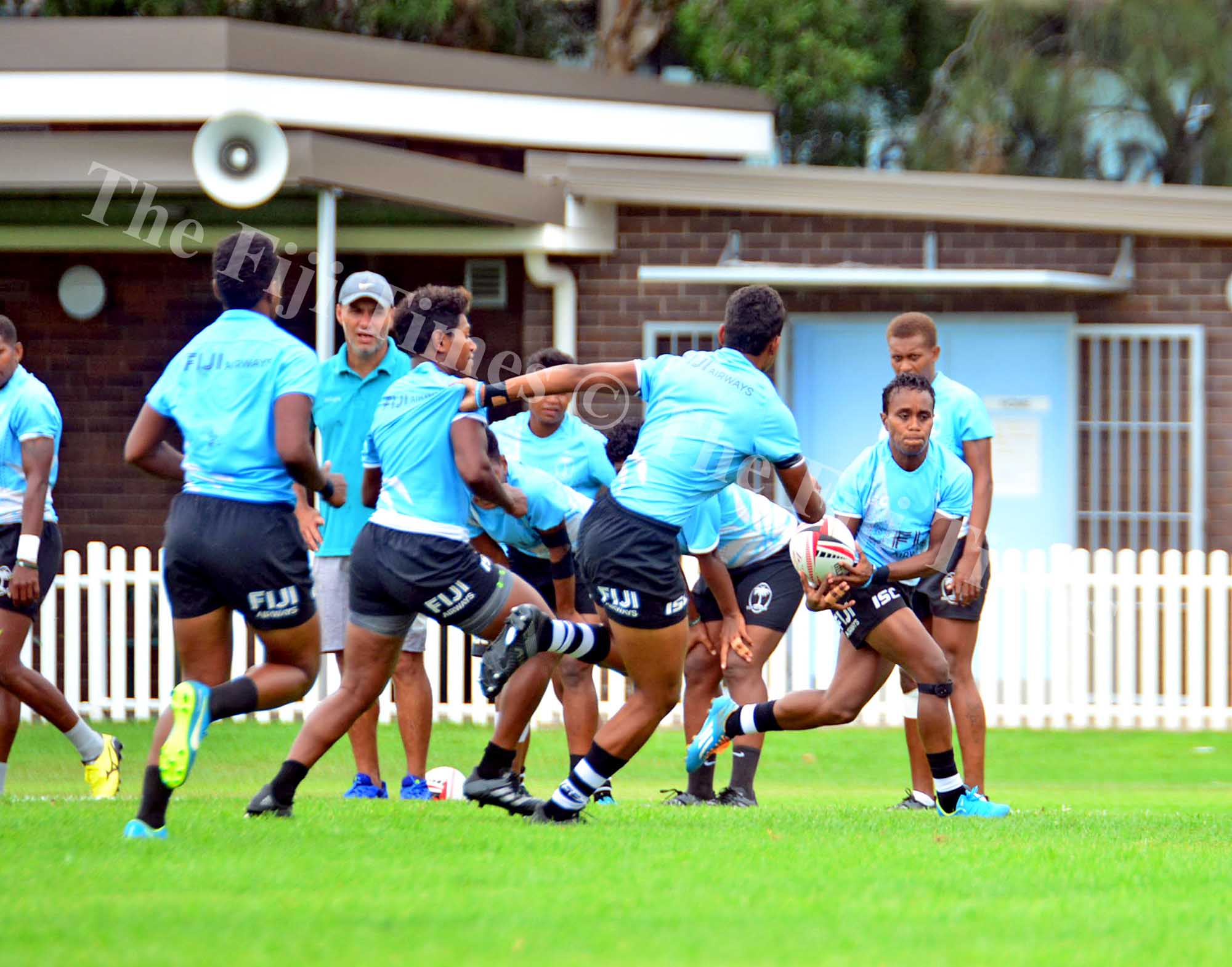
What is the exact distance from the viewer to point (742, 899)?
18.0ft

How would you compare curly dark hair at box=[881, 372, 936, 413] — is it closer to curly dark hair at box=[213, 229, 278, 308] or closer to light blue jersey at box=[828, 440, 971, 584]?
light blue jersey at box=[828, 440, 971, 584]

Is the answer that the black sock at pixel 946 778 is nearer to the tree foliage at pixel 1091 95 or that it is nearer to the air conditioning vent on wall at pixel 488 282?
the air conditioning vent on wall at pixel 488 282

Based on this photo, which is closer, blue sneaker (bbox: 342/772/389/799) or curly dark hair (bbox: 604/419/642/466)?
blue sneaker (bbox: 342/772/389/799)

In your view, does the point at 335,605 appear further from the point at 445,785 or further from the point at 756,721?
the point at 756,721

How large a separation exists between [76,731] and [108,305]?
23.5 feet

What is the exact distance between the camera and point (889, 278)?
13.3 m

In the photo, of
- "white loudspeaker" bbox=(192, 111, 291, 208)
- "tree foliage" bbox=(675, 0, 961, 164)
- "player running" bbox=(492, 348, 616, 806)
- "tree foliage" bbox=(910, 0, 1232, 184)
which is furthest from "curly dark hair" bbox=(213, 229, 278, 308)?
"tree foliage" bbox=(675, 0, 961, 164)

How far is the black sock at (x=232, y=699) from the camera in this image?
6.26m

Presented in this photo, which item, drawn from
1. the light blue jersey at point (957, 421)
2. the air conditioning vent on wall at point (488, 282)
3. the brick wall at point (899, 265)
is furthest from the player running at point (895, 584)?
the air conditioning vent on wall at point (488, 282)

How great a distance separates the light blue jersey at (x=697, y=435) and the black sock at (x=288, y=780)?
1.59 metres

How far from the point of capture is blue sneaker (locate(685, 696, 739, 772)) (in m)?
7.93

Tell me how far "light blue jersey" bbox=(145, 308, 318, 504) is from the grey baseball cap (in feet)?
5.74

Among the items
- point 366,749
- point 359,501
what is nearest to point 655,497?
point 359,501

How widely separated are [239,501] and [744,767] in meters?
3.20
